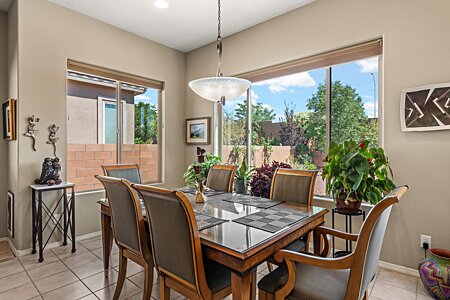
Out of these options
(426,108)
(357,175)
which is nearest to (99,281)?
(357,175)

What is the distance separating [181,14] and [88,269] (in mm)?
3312

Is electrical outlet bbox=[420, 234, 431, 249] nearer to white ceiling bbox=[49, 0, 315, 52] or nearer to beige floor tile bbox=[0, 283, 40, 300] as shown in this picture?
white ceiling bbox=[49, 0, 315, 52]

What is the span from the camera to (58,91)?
323cm

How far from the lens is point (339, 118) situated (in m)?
3.06

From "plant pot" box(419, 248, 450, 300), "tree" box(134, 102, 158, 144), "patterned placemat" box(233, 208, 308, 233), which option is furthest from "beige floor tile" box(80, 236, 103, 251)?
"plant pot" box(419, 248, 450, 300)

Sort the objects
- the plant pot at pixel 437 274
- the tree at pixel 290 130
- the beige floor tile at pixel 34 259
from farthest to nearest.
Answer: the tree at pixel 290 130, the beige floor tile at pixel 34 259, the plant pot at pixel 437 274

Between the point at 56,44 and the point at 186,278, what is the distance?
3.35 metres

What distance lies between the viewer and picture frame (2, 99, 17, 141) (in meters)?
2.98

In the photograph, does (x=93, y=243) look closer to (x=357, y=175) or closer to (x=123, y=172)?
(x=123, y=172)

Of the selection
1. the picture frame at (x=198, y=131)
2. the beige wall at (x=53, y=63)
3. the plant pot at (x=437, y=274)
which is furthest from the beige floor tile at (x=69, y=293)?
the plant pot at (x=437, y=274)

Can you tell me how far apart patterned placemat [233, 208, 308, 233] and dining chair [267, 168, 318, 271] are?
38 cm

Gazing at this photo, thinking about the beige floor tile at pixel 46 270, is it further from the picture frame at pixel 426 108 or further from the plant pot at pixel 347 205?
the picture frame at pixel 426 108

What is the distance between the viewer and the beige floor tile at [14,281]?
2.29 meters

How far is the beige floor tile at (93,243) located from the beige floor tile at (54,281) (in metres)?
0.65
